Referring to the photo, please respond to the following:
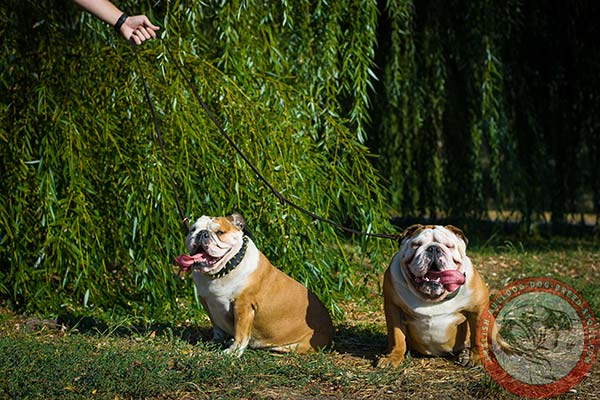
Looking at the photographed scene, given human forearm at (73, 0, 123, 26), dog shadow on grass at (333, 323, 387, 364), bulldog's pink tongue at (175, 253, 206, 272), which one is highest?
human forearm at (73, 0, 123, 26)

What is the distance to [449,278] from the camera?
3732 millimetres

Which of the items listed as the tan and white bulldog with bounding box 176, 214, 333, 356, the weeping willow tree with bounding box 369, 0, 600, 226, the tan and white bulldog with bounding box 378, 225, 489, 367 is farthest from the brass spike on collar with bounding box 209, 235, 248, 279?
the weeping willow tree with bounding box 369, 0, 600, 226

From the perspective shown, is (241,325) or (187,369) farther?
(241,325)

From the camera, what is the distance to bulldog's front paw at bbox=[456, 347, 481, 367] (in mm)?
4012

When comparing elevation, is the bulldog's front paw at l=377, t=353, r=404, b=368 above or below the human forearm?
below

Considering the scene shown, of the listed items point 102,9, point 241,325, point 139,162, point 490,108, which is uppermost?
point 102,9

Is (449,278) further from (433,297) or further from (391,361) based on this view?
(391,361)

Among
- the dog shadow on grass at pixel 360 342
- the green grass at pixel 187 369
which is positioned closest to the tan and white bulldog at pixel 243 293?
the green grass at pixel 187 369

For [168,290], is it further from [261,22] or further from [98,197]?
[261,22]

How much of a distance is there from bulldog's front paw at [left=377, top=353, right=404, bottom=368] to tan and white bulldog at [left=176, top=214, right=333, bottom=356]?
0.44 m

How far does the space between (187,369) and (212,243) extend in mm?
618

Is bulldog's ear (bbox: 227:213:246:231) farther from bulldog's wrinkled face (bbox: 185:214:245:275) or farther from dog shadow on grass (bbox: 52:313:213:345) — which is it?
dog shadow on grass (bbox: 52:313:213:345)

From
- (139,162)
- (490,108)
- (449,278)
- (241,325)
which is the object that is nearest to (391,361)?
(449,278)

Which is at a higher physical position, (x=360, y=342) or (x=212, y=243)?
(x=212, y=243)
